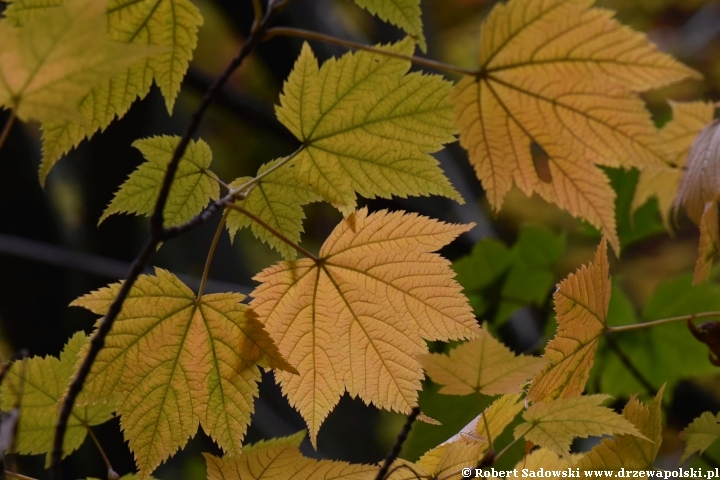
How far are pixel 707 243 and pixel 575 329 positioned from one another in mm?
204

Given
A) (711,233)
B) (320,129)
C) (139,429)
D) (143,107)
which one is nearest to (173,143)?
(320,129)

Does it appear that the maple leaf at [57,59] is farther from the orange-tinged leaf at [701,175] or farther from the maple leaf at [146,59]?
the orange-tinged leaf at [701,175]

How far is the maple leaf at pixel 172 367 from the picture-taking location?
0.69 m

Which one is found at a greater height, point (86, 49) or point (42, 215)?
point (86, 49)

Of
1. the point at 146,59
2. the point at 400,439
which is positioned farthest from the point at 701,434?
the point at 146,59

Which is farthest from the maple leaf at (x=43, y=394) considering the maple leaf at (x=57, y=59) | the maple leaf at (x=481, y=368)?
the maple leaf at (x=481, y=368)

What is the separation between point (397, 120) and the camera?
74 centimetres

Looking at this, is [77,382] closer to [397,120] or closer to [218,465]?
[218,465]

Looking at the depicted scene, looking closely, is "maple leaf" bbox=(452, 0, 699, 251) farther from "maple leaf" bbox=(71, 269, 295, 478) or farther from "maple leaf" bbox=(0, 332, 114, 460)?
"maple leaf" bbox=(0, 332, 114, 460)

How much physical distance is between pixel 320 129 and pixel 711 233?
48 centimetres

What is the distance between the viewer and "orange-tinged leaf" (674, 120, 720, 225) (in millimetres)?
839

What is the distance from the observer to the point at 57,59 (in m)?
0.52

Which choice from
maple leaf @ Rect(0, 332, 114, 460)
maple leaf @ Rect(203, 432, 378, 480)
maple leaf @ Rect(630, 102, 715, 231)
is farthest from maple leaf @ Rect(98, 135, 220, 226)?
maple leaf @ Rect(630, 102, 715, 231)

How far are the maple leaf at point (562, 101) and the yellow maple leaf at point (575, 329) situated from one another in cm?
8
